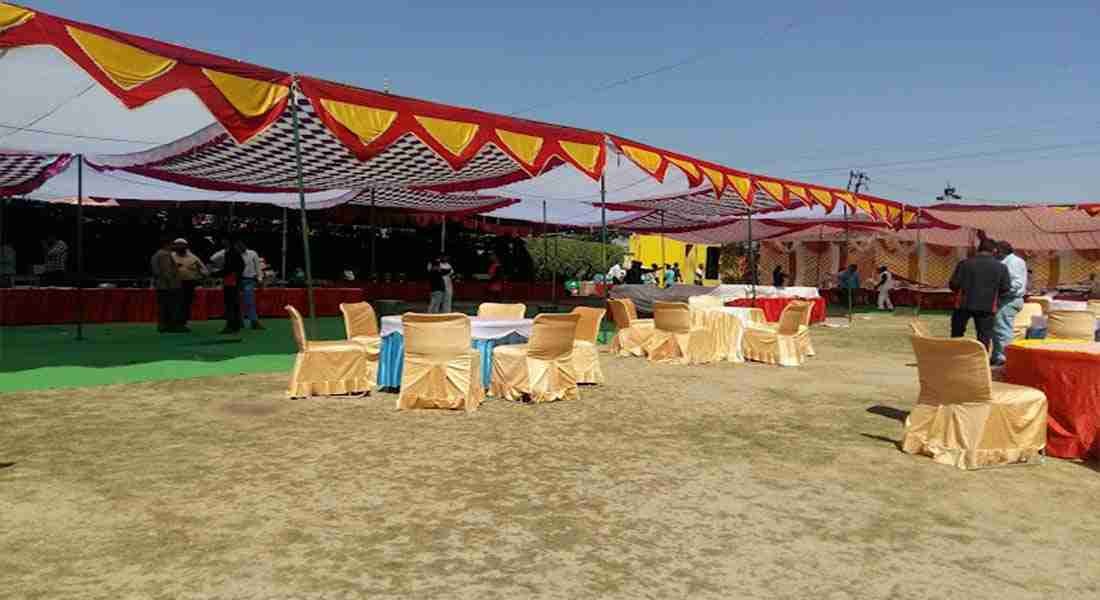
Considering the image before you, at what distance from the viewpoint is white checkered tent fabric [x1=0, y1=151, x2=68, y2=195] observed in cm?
A: 1037

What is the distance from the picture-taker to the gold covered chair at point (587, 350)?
7980 mm

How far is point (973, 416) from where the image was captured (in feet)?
16.1

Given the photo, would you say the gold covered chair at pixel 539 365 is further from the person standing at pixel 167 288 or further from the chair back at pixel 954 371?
the person standing at pixel 167 288

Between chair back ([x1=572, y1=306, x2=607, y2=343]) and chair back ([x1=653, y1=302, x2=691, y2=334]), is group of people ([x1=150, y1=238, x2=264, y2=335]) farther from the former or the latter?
chair back ([x1=653, y1=302, x2=691, y2=334])

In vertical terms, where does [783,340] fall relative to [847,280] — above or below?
below

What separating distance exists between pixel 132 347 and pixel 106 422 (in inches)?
206

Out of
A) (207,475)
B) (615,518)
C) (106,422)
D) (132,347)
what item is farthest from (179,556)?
(132,347)

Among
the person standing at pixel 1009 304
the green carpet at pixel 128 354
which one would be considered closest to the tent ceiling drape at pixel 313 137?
the green carpet at pixel 128 354

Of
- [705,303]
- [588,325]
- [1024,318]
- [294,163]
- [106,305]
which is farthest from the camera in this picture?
[106,305]

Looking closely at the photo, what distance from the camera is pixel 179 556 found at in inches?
122

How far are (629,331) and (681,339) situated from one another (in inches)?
35.9

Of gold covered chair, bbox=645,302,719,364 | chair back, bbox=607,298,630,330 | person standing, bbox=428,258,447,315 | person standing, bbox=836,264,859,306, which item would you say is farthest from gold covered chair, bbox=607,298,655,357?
person standing, bbox=836,264,859,306

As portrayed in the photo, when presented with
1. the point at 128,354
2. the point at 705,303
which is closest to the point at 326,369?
the point at 128,354

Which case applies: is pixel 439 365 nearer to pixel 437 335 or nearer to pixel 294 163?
pixel 437 335
